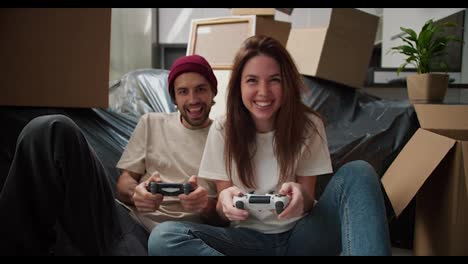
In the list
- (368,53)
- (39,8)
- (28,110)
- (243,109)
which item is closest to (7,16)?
(39,8)

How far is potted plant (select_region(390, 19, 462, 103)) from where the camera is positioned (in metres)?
1.28

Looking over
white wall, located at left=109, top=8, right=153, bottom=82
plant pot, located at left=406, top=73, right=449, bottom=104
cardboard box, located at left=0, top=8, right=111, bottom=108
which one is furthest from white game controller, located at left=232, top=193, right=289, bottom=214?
Answer: white wall, located at left=109, top=8, right=153, bottom=82

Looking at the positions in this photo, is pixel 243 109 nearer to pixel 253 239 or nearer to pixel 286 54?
pixel 286 54

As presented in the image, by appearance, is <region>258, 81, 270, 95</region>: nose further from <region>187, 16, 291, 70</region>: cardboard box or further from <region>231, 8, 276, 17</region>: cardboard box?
<region>231, 8, 276, 17</region>: cardboard box

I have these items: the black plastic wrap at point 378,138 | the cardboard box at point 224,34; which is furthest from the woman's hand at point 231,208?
the cardboard box at point 224,34

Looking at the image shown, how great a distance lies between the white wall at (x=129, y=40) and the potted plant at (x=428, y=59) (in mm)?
1523

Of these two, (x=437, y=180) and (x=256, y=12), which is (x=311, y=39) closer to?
(x=256, y=12)

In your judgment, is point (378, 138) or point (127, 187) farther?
point (378, 138)

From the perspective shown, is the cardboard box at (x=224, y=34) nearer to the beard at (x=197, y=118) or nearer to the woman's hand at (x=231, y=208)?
the beard at (x=197, y=118)

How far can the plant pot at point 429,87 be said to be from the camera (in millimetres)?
1281

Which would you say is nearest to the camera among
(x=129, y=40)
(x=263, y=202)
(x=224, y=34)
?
(x=263, y=202)

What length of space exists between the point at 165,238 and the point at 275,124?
1.25 feet

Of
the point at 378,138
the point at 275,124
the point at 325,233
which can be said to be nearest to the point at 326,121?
the point at 378,138

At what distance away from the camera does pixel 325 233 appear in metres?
0.83
